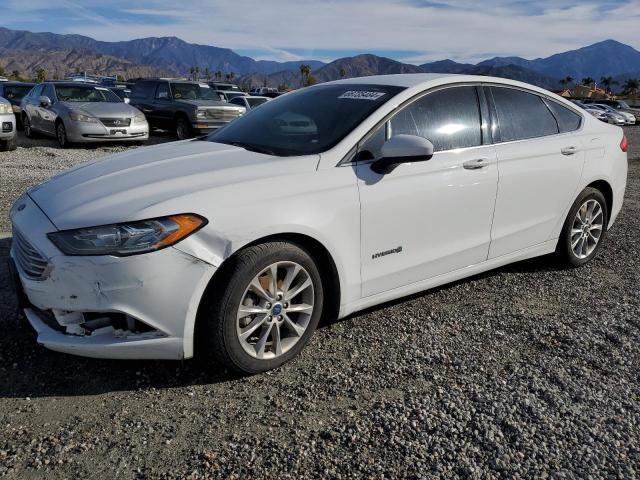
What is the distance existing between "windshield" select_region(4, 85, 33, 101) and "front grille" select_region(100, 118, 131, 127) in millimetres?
6386

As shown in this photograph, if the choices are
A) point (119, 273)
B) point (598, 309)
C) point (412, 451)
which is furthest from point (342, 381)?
point (598, 309)

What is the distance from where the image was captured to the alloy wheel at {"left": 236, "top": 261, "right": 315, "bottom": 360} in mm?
2869

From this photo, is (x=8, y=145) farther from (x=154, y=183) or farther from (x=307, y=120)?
(x=154, y=183)

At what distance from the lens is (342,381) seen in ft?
9.63

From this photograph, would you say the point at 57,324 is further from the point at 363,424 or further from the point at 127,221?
the point at 363,424

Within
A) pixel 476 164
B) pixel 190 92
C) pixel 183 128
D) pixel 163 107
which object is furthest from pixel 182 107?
pixel 476 164

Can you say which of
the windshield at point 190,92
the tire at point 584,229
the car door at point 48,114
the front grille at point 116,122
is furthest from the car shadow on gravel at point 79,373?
the windshield at point 190,92

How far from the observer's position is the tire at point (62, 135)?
11866mm

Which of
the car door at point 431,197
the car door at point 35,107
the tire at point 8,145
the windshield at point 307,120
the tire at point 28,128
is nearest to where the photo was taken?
the car door at point 431,197

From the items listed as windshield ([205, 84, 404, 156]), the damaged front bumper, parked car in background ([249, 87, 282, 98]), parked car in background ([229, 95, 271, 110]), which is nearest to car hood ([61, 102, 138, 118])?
parked car in background ([229, 95, 271, 110])

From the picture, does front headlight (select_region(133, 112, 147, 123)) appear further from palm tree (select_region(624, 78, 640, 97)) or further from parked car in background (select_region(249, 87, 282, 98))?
palm tree (select_region(624, 78, 640, 97))

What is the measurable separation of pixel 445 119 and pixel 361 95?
0.59 meters

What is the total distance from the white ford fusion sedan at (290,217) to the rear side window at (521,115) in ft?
0.05

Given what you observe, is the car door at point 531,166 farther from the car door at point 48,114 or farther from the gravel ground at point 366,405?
the car door at point 48,114
